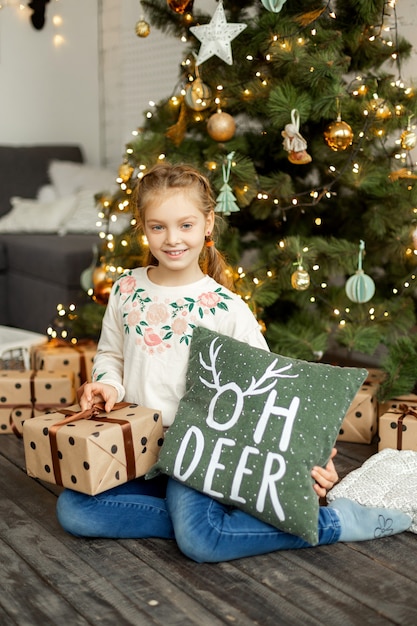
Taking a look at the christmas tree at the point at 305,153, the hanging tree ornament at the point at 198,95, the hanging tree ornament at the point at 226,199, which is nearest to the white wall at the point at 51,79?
the christmas tree at the point at 305,153

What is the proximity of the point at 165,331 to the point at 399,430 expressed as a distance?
2.30ft

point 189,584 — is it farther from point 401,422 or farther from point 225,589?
point 401,422

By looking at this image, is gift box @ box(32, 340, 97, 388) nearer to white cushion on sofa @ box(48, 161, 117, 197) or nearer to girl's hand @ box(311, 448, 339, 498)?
girl's hand @ box(311, 448, 339, 498)

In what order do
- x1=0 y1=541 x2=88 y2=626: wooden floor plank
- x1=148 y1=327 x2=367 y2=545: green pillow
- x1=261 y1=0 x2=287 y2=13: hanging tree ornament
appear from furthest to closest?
x1=261 y1=0 x2=287 y2=13: hanging tree ornament < x1=148 y1=327 x2=367 y2=545: green pillow < x1=0 y1=541 x2=88 y2=626: wooden floor plank

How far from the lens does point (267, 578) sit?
158 centimetres

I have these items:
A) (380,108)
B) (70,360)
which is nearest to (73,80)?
(70,360)

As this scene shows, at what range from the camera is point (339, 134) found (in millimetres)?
2258

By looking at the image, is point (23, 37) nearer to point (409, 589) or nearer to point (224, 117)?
point (224, 117)

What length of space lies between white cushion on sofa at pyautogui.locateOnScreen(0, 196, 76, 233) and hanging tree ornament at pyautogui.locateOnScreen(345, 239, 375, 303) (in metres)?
2.24

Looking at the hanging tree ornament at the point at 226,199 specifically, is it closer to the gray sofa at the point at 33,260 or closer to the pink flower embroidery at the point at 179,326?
the pink flower embroidery at the point at 179,326

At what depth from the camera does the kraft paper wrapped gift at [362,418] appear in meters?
2.30

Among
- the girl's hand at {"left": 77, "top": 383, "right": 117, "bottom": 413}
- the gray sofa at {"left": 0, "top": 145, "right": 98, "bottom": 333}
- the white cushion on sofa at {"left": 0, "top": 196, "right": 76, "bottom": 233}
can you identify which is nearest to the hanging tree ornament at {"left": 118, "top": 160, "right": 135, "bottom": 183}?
the girl's hand at {"left": 77, "top": 383, "right": 117, "bottom": 413}

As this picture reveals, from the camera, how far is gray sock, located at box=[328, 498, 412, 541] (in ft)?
5.70

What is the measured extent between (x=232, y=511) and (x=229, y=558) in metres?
0.09
